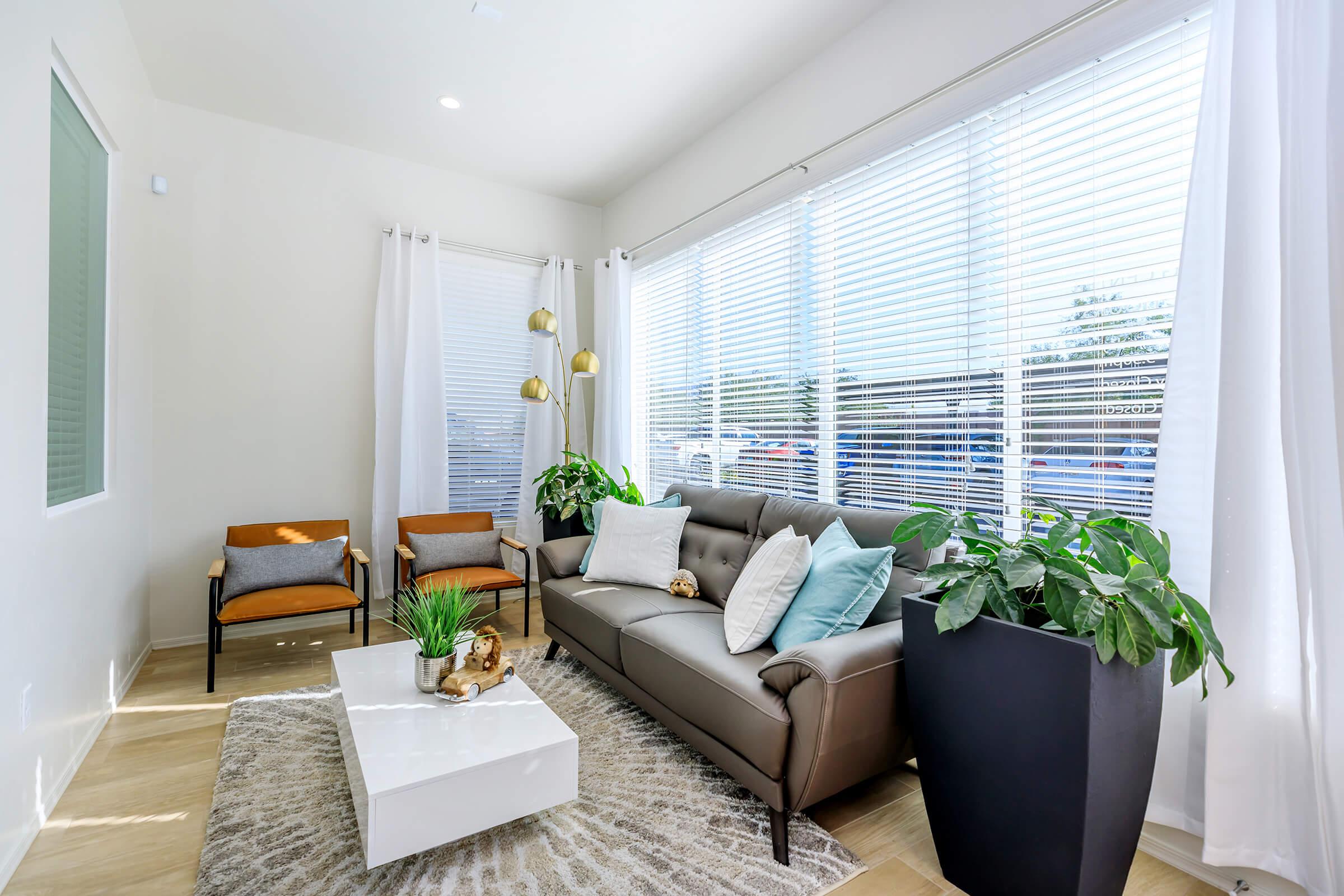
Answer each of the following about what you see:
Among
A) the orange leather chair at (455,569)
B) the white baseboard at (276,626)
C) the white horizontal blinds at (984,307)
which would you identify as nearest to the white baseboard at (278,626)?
the white baseboard at (276,626)

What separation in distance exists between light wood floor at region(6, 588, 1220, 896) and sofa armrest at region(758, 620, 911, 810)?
22 cm

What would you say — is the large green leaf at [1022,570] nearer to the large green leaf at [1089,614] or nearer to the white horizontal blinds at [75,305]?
the large green leaf at [1089,614]

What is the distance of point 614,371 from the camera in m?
4.36

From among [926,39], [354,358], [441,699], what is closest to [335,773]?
[441,699]

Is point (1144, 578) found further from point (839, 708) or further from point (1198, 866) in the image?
point (1198, 866)

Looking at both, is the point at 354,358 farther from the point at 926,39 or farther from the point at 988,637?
the point at 988,637

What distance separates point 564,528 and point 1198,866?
126 inches

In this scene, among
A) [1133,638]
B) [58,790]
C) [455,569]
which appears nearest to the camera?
[1133,638]

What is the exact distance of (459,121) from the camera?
3596 millimetres

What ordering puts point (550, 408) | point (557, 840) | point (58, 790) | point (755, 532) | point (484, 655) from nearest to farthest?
point (557, 840), point (58, 790), point (484, 655), point (755, 532), point (550, 408)

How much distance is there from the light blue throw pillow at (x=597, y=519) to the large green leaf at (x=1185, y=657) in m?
2.26

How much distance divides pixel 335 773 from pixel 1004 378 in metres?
2.72

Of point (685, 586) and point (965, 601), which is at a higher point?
point (965, 601)

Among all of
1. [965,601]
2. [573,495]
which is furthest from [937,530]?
[573,495]
